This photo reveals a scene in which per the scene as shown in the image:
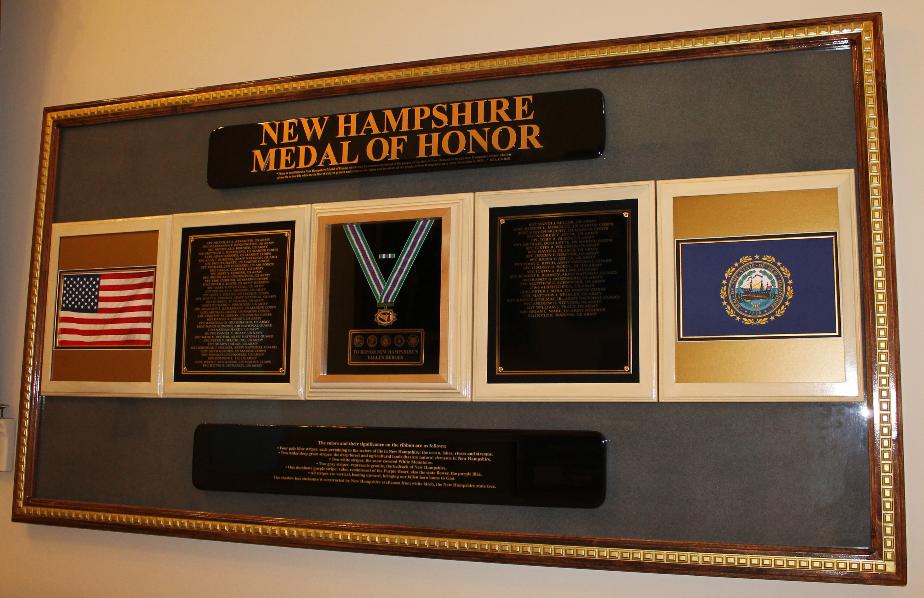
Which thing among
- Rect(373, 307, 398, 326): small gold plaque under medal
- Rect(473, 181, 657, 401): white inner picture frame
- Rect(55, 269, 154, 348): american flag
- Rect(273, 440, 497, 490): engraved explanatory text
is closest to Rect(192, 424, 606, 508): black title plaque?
Rect(273, 440, 497, 490): engraved explanatory text

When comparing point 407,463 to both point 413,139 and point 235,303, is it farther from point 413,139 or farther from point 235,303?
point 413,139

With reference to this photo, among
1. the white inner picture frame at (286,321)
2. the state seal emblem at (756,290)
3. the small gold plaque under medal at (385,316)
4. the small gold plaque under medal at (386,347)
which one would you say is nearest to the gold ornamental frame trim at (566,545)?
the state seal emblem at (756,290)

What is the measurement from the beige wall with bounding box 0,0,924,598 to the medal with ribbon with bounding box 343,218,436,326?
22.6 inches

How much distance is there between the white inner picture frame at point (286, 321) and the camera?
2.41m

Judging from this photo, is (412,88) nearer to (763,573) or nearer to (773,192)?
(773,192)

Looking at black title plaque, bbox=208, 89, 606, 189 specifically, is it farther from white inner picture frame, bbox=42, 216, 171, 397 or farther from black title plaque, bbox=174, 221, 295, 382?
white inner picture frame, bbox=42, 216, 171, 397

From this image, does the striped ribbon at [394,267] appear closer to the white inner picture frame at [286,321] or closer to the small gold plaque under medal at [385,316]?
the small gold plaque under medal at [385,316]

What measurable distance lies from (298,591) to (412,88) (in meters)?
1.51

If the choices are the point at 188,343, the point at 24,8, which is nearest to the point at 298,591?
the point at 188,343

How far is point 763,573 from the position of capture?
1.99 metres

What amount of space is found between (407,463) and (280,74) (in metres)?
1.30

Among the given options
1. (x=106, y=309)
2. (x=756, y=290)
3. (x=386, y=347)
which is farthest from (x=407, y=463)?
(x=106, y=309)

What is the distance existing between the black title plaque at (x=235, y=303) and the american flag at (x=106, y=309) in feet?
0.44

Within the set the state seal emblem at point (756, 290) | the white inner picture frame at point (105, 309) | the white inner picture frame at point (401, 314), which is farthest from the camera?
the white inner picture frame at point (105, 309)
